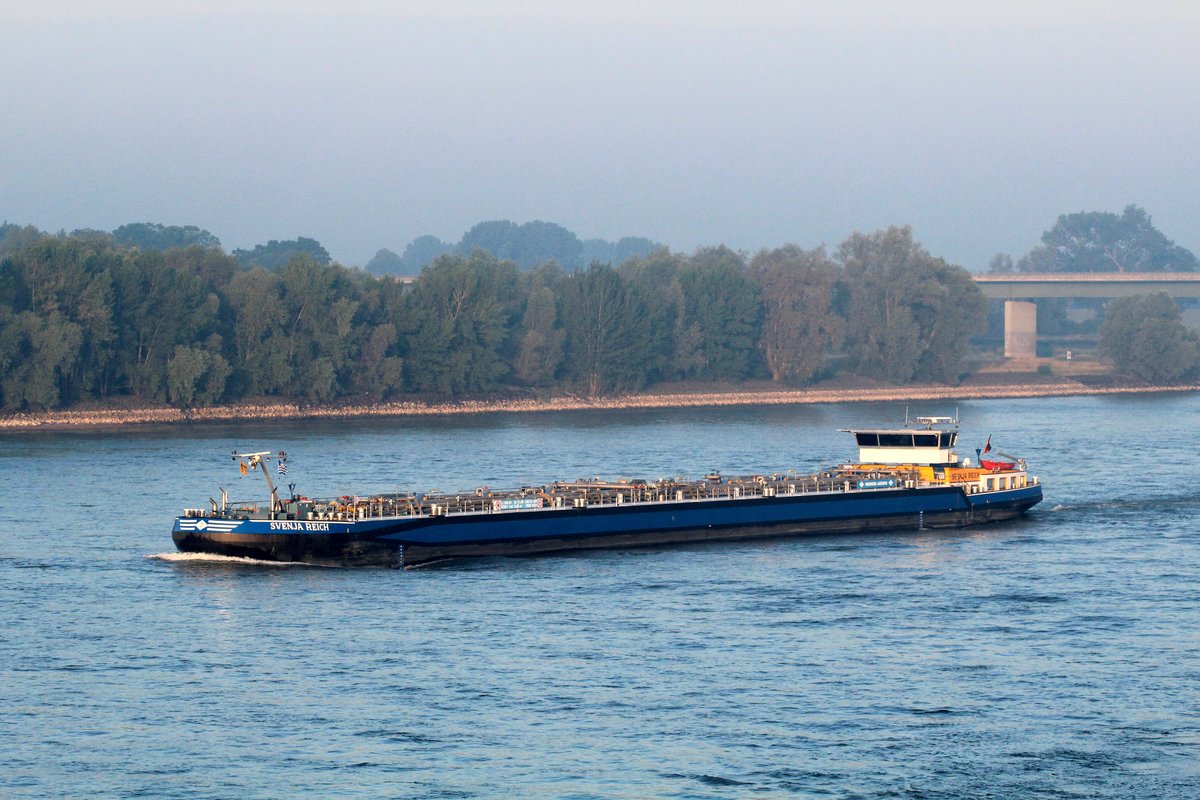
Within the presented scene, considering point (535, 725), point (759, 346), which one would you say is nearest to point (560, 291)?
point (759, 346)

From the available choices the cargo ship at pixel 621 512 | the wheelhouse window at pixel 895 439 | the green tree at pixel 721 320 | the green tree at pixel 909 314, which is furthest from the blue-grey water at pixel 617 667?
the green tree at pixel 909 314

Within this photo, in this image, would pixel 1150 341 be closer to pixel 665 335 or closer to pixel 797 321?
pixel 797 321

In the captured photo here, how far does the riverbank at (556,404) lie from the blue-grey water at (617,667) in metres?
53.4

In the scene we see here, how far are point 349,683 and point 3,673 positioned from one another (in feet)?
30.0

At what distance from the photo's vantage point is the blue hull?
57438 mm

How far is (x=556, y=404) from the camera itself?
158 metres

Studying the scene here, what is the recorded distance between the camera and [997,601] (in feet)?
178

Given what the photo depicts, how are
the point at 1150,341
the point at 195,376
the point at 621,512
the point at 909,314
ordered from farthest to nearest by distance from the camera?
the point at 1150,341
the point at 909,314
the point at 195,376
the point at 621,512

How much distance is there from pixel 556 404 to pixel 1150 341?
7466cm

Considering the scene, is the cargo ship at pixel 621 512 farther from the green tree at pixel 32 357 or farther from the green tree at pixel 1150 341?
the green tree at pixel 1150 341

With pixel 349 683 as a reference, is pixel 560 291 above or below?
above

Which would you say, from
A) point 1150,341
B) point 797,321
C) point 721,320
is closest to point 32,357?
point 721,320

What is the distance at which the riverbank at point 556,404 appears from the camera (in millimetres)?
128750

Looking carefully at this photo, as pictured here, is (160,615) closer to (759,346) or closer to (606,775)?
(606,775)
